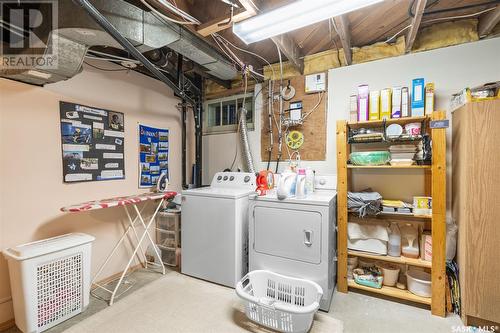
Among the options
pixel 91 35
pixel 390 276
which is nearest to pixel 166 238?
pixel 91 35

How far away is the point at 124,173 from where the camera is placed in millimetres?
2602

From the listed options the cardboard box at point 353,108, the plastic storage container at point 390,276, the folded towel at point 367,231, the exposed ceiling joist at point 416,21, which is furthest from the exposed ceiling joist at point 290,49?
the plastic storage container at point 390,276

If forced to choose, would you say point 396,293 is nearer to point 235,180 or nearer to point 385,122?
point 385,122

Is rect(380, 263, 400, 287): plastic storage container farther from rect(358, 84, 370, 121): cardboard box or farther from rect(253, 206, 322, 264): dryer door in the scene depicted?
rect(358, 84, 370, 121): cardboard box

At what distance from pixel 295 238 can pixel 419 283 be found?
1174 mm

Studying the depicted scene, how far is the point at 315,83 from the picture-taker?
2619mm

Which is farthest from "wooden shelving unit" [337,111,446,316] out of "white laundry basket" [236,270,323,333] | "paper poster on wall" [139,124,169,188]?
"paper poster on wall" [139,124,169,188]

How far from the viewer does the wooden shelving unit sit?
1.83 m

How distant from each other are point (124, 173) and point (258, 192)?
1598 mm

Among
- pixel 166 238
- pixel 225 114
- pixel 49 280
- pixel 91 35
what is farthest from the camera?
pixel 225 114

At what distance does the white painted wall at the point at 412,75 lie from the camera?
1.96 m

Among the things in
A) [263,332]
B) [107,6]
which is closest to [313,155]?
[263,332]

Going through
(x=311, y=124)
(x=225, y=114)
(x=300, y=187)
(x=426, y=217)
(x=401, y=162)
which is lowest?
(x=426, y=217)

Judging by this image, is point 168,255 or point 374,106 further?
point 168,255
